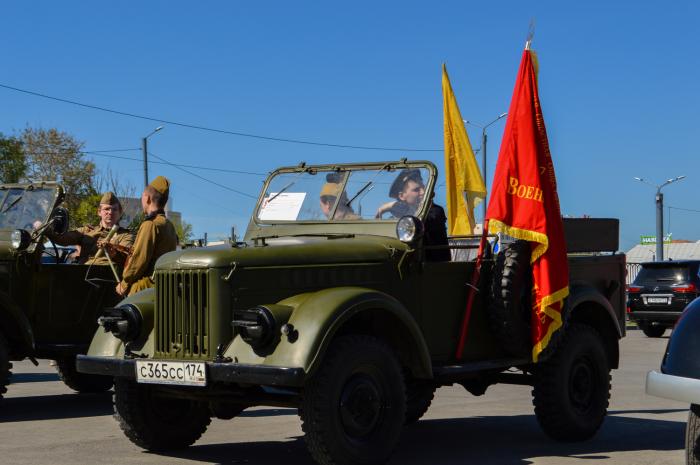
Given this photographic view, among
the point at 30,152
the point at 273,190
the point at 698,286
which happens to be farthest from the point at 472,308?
the point at 30,152

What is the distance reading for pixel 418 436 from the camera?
8.59 meters

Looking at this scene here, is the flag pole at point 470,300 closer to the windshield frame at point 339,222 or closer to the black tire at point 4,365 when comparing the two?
the windshield frame at point 339,222

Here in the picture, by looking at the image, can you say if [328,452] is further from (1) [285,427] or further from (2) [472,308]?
(1) [285,427]

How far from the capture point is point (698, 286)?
22656 mm

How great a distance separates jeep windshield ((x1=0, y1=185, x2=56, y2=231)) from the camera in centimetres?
1036

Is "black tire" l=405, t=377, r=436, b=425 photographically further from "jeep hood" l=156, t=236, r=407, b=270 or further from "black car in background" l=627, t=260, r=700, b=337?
"black car in background" l=627, t=260, r=700, b=337

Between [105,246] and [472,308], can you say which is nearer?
[472,308]

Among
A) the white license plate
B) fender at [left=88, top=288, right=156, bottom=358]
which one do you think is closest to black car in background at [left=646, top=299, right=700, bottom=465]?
the white license plate

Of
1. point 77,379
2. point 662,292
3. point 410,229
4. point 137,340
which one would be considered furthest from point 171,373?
point 662,292

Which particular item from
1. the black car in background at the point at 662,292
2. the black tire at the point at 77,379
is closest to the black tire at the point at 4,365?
the black tire at the point at 77,379

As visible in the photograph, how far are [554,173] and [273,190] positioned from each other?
212 centimetres

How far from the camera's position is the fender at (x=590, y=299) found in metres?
8.37

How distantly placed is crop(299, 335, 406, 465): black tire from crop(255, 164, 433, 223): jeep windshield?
1500 millimetres

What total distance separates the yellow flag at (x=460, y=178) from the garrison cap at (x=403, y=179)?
580cm
